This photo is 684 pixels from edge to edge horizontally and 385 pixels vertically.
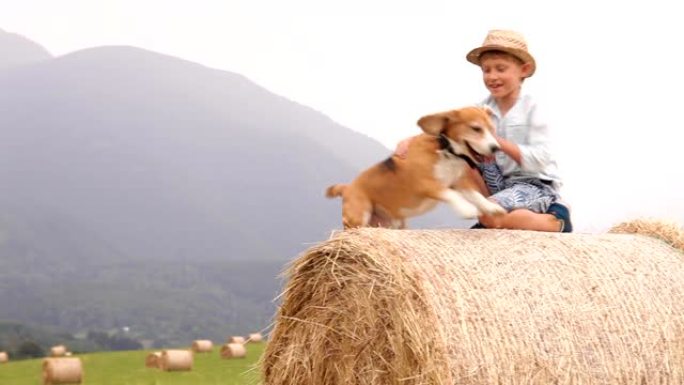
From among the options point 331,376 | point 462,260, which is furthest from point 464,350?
point 331,376

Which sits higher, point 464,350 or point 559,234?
point 559,234

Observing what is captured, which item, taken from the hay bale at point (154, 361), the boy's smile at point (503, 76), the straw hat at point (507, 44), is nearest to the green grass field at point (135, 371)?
the hay bale at point (154, 361)

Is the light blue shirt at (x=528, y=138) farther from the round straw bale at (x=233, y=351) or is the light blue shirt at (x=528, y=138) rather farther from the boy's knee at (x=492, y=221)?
the round straw bale at (x=233, y=351)

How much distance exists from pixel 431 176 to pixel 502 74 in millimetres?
1019

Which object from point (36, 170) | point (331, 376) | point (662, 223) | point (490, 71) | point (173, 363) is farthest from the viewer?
point (36, 170)

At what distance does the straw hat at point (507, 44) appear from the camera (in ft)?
18.7

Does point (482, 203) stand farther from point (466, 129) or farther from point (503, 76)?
point (503, 76)

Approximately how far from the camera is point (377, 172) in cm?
523

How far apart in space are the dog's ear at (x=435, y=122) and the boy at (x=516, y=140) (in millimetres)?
664

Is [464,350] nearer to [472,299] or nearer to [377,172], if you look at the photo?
[472,299]

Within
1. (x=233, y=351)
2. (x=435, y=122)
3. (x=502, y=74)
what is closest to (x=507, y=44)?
(x=502, y=74)

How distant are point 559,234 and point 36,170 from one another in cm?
9956

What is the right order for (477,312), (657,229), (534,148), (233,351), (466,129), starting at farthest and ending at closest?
(233,351) < (657,229) < (534,148) < (466,129) < (477,312)

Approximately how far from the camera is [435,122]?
198 inches
